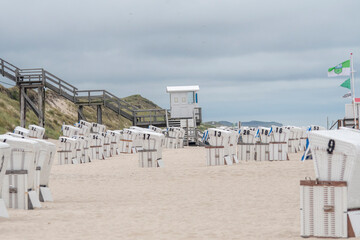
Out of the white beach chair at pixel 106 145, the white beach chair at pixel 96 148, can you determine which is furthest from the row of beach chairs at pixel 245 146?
the white beach chair at pixel 106 145

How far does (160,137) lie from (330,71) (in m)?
13.0

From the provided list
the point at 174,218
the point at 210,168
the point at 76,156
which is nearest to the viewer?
the point at 174,218

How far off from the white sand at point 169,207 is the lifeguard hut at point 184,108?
29.7m

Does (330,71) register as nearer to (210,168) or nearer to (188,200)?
(210,168)

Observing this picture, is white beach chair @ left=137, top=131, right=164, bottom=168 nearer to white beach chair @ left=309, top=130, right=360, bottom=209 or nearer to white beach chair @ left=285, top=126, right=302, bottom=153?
white beach chair @ left=285, top=126, right=302, bottom=153

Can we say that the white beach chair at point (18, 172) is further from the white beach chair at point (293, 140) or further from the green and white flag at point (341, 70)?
the white beach chair at point (293, 140)

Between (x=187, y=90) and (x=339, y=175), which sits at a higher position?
(x=187, y=90)

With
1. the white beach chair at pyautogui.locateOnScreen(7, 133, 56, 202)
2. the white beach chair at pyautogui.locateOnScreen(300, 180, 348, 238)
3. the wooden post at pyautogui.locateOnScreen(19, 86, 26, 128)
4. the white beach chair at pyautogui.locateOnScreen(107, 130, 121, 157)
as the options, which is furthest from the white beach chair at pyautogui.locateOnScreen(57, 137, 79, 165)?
the white beach chair at pyautogui.locateOnScreen(300, 180, 348, 238)

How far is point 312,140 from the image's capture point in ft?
34.3

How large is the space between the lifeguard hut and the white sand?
29676 millimetres

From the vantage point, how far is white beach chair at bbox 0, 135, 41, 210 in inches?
552

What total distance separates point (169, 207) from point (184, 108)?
136ft

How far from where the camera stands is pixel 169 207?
620 inches

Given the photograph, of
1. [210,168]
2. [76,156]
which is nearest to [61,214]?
[210,168]
